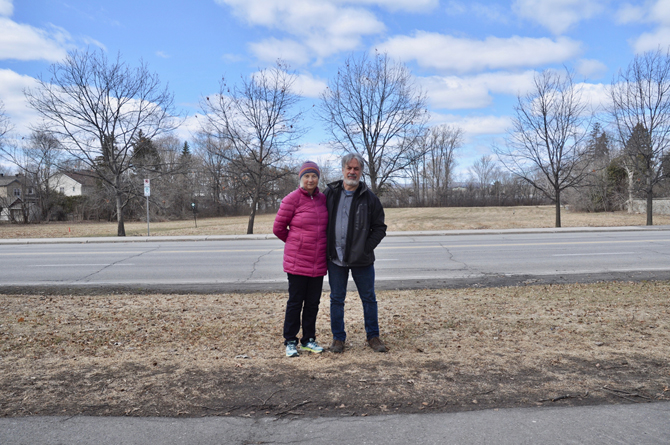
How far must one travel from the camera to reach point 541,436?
2.92m

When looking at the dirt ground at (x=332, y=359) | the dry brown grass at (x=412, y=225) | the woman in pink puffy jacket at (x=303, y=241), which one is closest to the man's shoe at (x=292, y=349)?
the woman in pink puffy jacket at (x=303, y=241)

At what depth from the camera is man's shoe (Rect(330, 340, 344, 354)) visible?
4.58 meters

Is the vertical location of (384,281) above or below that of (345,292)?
below

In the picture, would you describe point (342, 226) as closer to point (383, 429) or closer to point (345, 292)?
point (345, 292)

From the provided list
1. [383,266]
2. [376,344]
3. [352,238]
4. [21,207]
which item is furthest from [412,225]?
[21,207]

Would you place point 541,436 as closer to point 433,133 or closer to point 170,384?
point 170,384

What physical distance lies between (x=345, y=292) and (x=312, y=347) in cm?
63

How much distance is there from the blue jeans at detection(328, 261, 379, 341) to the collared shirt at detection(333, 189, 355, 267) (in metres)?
0.12

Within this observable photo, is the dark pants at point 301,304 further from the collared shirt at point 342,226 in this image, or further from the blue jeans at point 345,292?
the collared shirt at point 342,226

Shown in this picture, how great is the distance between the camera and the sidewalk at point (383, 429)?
291cm

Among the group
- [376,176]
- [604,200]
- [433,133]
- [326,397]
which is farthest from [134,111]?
[433,133]

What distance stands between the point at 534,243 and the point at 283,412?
48.8 ft

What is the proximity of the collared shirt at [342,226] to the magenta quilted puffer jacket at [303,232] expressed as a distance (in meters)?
0.14

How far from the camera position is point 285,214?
178 inches
